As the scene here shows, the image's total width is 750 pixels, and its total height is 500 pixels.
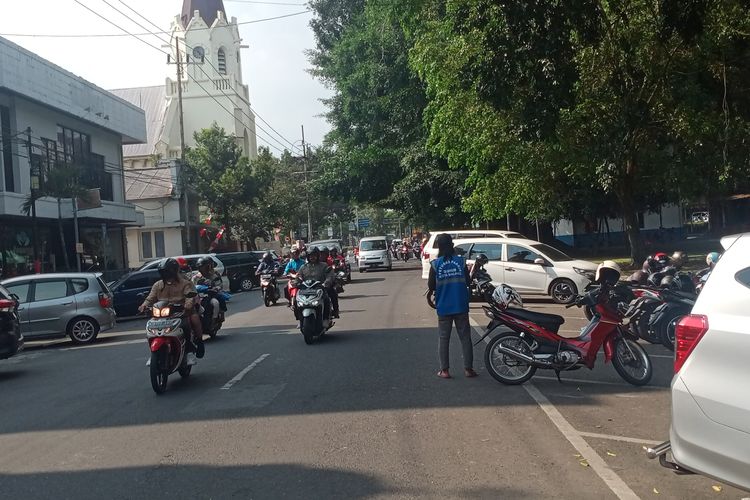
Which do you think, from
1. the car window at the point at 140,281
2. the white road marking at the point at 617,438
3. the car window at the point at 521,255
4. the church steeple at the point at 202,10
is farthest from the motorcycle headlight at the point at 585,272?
the church steeple at the point at 202,10

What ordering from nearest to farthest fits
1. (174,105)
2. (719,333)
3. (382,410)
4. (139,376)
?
(719,333) < (382,410) < (139,376) < (174,105)

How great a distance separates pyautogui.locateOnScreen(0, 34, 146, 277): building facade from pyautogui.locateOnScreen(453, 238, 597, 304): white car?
15.3 meters

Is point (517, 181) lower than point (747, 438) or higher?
higher

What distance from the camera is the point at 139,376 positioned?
1055 cm

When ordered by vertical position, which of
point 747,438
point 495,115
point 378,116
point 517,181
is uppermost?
point 378,116

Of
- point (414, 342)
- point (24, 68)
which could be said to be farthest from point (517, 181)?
point (24, 68)

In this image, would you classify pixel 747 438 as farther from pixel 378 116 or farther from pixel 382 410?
pixel 378 116

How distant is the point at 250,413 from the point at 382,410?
139cm

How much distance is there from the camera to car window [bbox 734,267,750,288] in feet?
13.5

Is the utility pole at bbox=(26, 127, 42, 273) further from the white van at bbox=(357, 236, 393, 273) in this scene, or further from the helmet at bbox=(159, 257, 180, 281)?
the helmet at bbox=(159, 257, 180, 281)

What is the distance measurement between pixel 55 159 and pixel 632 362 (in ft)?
97.0

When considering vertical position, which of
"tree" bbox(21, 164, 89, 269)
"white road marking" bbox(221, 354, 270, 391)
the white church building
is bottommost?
"white road marking" bbox(221, 354, 270, 391)

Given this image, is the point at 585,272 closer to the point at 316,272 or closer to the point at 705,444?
the point at 316,272

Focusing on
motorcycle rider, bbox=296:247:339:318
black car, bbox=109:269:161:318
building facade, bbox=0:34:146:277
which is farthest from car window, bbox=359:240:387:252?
motorcycle rider, bbox=296:247:339:318
